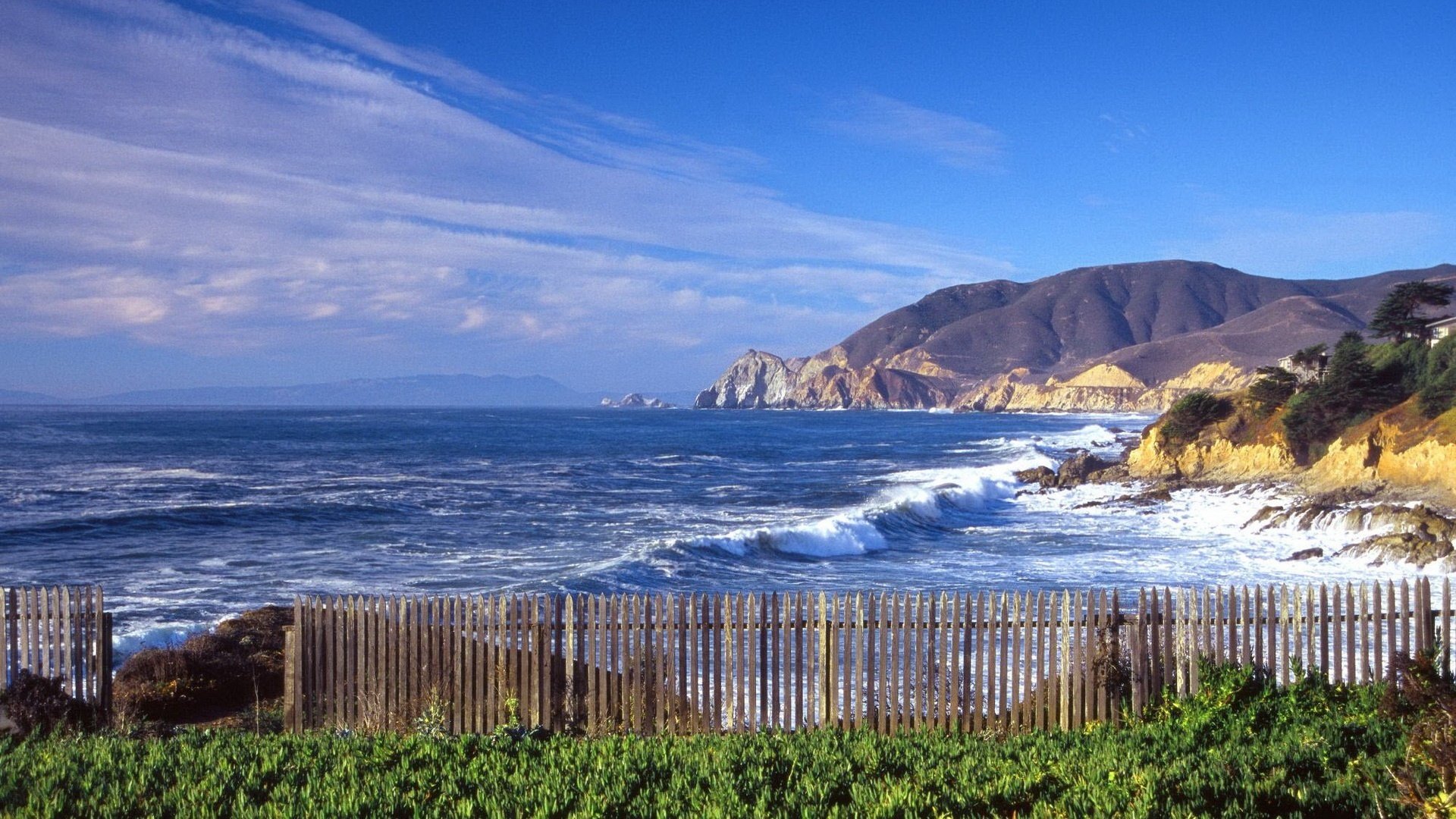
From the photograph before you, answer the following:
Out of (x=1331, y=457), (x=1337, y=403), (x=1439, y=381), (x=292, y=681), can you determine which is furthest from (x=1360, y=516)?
(x=292, y=681)

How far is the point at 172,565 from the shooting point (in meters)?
25.4

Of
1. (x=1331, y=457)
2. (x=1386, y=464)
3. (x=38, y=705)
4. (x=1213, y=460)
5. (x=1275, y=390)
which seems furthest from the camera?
(x=1213, y=460)

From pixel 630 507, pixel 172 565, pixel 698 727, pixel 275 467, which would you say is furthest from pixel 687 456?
pixel 698 727

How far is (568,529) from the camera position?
33.2 m

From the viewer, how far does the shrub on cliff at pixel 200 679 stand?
12.0 m

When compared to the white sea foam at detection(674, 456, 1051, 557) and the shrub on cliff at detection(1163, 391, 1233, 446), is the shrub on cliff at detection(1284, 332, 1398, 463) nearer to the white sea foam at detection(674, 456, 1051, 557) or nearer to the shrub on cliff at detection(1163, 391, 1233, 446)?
the shrub on cliff at detection(1163, 391, 1233, 446)

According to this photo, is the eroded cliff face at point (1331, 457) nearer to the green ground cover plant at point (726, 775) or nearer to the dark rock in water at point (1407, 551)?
the dark rock in water at point (1407, 551)

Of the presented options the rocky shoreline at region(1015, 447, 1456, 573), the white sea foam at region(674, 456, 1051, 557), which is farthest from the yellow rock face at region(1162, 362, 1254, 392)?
the rocky shoreline at region(1015, 447, 1456, 573)

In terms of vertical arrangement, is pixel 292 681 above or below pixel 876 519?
above

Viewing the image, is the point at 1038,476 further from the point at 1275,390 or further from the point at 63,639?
the point at 63,639

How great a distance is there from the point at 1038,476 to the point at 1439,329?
765 inches

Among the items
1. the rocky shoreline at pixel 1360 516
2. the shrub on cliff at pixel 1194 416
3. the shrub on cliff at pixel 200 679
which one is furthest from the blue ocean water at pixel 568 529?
the shrub on cliff at pixel 1194 416

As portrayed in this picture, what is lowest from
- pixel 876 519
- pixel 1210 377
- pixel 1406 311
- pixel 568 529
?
pixel 568 529

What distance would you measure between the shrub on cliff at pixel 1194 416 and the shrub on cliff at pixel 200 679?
42.5 metres
